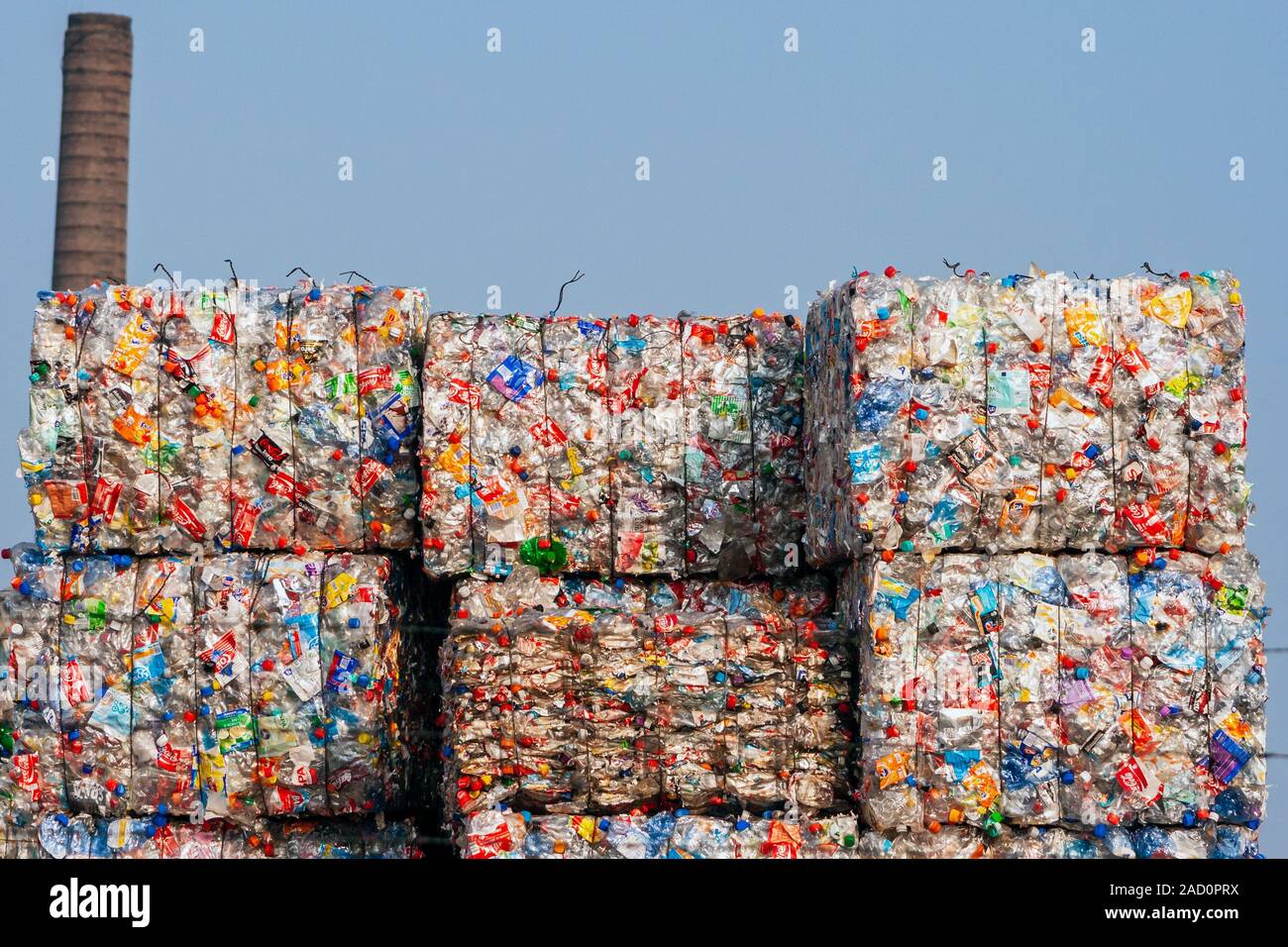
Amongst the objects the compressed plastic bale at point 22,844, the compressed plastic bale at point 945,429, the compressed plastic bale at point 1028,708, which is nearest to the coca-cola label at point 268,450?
the compressed plastic bale at point 22,844

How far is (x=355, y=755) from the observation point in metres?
8.10

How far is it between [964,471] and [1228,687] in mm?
1576

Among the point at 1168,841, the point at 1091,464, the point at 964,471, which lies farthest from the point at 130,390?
the point at 1168,841

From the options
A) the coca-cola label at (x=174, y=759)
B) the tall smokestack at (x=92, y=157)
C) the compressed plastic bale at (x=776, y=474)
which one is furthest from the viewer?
the tall smokestack at (x=92, y=157)

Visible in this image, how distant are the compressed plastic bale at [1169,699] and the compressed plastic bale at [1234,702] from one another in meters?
0.06

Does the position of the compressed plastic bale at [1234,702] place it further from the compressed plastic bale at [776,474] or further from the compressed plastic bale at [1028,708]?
the compressed plastic bale at [776,474]

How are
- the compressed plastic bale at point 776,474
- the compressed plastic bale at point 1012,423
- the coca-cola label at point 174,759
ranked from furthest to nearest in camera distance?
the compressed plastic bale at point 776,474, the coca-cola label at point 174,759, the compressed plastic bale at point 1012,423

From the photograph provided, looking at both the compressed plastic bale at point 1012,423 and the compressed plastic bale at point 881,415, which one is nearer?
the compressed plastic bale at point 881,415

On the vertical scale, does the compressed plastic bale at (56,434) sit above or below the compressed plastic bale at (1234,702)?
above

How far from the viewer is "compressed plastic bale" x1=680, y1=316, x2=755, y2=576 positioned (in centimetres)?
825

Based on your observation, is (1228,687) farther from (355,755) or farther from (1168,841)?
(355,755)

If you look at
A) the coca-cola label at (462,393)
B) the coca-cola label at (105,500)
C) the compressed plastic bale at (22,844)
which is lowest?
the compressed plastic bale at (22,844)

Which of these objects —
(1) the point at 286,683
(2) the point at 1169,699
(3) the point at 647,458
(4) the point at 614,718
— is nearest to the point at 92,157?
(1) the point at 286,683

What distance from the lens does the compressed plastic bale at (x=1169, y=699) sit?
7.58 meters
